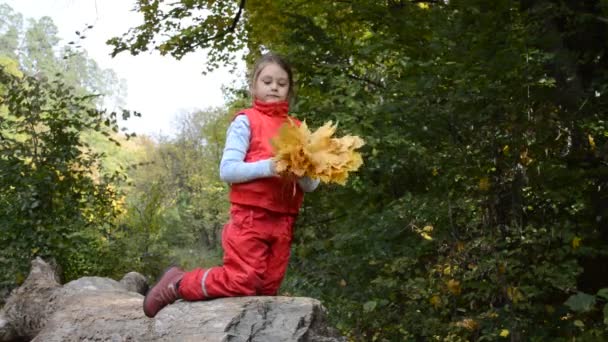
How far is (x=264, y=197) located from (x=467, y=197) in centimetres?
206

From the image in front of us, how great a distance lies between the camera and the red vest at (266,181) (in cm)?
357

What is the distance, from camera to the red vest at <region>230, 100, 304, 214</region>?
357 centimetres

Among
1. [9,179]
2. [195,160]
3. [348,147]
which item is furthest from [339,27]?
[195,160]

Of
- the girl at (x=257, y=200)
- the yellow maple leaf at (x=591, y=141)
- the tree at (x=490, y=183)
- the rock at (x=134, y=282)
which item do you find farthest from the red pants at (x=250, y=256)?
the rock at (x=134, y=282)

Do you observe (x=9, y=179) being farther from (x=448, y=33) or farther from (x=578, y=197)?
(x=578, y=197)

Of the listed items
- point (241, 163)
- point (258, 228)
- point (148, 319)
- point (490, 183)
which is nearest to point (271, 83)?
point (241, 163)

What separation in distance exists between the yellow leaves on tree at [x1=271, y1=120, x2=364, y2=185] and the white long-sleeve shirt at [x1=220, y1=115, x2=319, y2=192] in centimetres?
11

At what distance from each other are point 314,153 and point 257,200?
0.36 metres

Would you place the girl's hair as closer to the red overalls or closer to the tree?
the red overalls

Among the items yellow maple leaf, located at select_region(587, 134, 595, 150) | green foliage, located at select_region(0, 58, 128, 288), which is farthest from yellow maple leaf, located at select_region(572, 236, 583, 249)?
green foliage, located at select_region(0, 58, 128, 288)

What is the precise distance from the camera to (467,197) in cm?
517

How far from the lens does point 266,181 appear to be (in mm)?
3586

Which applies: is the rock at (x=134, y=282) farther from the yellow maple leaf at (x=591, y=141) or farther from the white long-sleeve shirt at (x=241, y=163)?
the yellow maple leaf at (x=591, y=141)

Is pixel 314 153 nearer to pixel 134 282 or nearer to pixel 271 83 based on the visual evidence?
pixel 271 83
